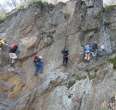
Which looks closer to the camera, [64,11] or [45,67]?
[45,67]

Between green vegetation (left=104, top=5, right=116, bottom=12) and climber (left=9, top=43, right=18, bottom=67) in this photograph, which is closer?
climber (left=9, top=43, right=18, bottom=67)

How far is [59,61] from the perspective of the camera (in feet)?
102

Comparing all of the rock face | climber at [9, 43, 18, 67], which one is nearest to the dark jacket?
the rock face

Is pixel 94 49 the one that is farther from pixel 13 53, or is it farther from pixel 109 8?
pixel 13 53

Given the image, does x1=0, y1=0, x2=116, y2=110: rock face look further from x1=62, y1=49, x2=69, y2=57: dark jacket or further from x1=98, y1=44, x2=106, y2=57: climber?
x1=62, y1=49, x2=69, y2=57: dark jacket

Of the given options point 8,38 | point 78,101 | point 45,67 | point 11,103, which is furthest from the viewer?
point 8,38

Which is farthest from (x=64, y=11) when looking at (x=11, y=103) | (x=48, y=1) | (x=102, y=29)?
(x=11, y=103)

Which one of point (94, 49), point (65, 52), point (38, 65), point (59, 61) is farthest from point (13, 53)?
point (94, 49)

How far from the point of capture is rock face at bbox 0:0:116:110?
26077 mm

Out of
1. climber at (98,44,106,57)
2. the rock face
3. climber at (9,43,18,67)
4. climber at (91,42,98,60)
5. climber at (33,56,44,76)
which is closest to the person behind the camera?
the rock face

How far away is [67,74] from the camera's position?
28.6m

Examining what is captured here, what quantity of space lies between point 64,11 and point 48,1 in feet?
7.54

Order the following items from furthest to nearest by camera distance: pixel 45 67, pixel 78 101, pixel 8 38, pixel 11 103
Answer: pixel 8 38 → pixel 45 67 → pixel 11 103 → pixel 78 101

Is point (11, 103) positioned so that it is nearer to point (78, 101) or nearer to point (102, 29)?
point (78, 101)
